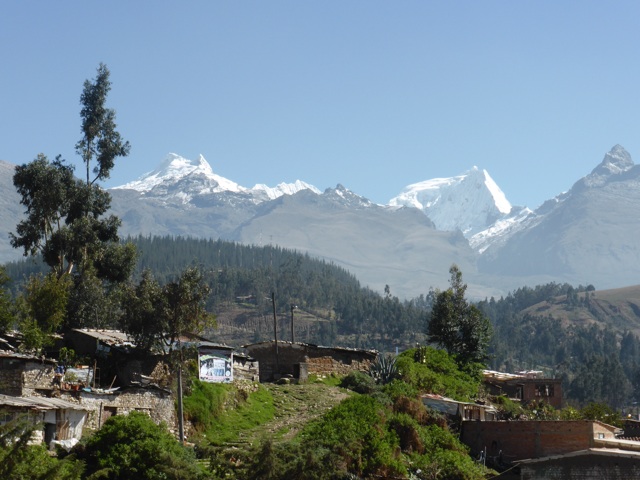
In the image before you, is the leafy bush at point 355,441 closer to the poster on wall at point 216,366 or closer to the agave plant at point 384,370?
the poster on wall at point 216,366

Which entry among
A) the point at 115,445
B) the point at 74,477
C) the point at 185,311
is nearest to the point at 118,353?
the point at 185,311

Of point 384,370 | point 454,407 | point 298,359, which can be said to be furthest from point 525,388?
point 454,407

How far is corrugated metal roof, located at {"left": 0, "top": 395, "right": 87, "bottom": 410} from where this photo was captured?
110 ft

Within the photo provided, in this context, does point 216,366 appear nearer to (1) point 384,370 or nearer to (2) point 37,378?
(1) point 384,370

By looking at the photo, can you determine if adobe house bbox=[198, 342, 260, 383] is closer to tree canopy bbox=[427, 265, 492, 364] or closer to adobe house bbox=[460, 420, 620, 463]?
adobe house bbox=[460, 420, 620, 463]

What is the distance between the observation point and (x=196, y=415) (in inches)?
1644

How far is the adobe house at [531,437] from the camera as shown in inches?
1834

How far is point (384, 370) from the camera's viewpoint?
54500mm

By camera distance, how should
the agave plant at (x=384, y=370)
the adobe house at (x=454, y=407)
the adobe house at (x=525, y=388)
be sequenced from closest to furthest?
Result: 1. the adobe house at (x=454, y=407)
2. the agave plant at (x=384, y=370)
3. the adobe house at (x=525, y=388)

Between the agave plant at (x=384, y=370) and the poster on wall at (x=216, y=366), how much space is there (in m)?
9.24

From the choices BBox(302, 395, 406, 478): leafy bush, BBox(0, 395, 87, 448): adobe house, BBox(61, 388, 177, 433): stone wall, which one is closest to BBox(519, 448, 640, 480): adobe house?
BBox(302, 395, 406, 478): leafy bush

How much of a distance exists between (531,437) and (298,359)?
13.9 m

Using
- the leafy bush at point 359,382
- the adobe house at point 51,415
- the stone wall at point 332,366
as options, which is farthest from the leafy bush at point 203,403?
the stone wall at point 332,366

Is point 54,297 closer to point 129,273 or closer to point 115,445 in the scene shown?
point 129,273
